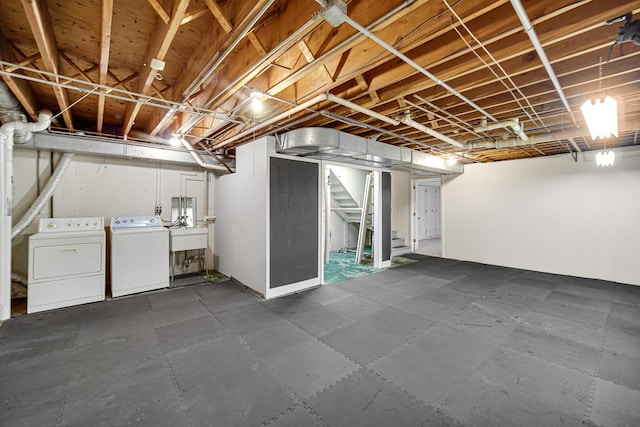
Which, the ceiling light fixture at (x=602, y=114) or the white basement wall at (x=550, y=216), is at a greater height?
the ceiling light fixture at (x=602, y=114)

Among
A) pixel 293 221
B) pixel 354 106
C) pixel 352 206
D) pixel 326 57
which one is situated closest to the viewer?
pixel 326 57

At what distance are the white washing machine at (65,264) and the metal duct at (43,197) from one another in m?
0.16

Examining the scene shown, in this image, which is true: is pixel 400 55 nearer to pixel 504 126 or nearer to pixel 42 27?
pixel 42 27

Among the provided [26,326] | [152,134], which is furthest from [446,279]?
[26,326]

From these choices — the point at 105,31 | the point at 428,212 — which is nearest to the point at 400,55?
the point at 105,31

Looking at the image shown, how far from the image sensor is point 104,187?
4.46m

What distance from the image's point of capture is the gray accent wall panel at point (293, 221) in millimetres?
3938

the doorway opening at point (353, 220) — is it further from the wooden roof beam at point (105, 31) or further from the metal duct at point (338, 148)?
the wooden roof beam at point (105, 31)

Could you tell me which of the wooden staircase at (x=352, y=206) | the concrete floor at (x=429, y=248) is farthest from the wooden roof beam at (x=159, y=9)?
the concrete floor at (x=429, y=248)

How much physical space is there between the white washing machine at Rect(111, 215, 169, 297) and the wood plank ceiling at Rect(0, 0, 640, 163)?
66.5 inches

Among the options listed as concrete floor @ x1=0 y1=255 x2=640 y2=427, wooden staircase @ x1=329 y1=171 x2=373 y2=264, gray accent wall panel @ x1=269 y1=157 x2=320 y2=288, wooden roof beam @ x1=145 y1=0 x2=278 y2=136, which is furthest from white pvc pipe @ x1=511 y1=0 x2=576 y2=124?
wooden staircase @ x1=329 y1=171 x2=373 y2=264

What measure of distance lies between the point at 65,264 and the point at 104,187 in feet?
5.05

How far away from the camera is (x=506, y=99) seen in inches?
116

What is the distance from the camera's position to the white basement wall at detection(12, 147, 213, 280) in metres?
3.84
